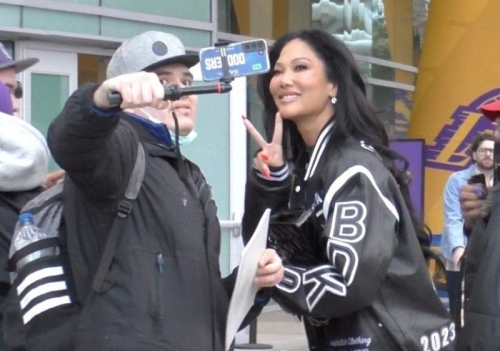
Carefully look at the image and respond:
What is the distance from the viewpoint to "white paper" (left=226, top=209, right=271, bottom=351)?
10.7 ft

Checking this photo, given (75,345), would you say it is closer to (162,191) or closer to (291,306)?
(162,191)

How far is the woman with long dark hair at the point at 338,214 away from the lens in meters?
3.54

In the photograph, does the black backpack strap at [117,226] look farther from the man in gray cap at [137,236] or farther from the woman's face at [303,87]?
the woman's face at [303,87]

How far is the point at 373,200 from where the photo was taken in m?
3.59

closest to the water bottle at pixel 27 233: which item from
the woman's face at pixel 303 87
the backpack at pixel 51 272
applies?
the backpack at pixel 51 272

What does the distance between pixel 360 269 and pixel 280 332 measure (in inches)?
324

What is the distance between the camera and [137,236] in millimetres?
3123

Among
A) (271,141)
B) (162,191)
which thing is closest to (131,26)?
(271,141)

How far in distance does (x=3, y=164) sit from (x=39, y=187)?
0.69 feet

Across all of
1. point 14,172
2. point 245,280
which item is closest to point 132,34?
point 14,172

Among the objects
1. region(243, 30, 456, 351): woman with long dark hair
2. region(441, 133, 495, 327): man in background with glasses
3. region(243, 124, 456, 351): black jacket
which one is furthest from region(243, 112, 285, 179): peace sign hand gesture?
region(441, 133, 495, 327): man in background with glasses

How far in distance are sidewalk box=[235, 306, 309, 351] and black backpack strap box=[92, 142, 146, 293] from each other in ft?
23.2

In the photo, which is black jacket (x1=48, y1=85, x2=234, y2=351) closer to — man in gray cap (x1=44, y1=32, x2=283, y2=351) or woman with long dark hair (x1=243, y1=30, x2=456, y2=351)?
man in gray cap (x1=44, y1=32, x2=283, y2=351)

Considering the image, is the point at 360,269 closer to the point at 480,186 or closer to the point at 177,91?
the point at 177,91
